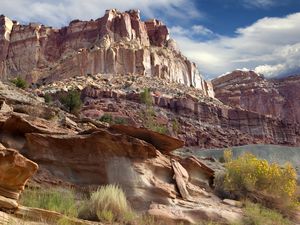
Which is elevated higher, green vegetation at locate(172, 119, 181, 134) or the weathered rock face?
the weathered rock face

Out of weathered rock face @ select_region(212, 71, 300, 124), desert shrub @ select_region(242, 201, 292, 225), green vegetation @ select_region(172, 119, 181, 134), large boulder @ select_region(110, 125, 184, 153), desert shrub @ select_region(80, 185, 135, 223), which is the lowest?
desert shrub @ select_region(242, 201, 292, 225)

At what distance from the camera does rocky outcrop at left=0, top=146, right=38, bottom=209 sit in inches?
343

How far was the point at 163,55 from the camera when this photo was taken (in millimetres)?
119375

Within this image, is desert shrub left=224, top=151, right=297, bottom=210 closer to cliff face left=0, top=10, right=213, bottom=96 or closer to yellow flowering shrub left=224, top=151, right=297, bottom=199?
yellow flowering shrub left=224, top=151, right=297, bottom=199

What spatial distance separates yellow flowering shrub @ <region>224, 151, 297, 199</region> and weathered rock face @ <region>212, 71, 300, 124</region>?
5278 inches

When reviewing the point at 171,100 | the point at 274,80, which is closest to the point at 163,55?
the point at 171,100

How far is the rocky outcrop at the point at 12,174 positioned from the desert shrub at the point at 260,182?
908 centimetres

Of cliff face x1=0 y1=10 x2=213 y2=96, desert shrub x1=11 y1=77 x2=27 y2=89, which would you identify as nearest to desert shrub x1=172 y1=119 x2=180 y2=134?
desert shrub x1=11 y1=77 x2=27 y2=89

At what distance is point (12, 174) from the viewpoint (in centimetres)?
891

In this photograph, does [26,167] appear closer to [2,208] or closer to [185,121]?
[2,208]

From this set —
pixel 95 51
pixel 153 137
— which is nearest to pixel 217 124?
pixel 95 51

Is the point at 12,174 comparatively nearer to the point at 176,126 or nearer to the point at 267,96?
the point at 176,126

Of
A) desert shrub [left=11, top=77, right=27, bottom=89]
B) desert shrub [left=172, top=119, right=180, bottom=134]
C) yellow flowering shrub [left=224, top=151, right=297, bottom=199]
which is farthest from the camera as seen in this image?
desert shrub [left=172, top=119, right=180, bottom=134]

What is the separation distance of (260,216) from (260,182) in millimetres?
3962
